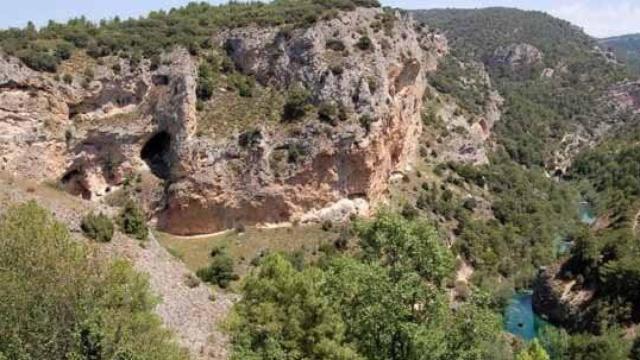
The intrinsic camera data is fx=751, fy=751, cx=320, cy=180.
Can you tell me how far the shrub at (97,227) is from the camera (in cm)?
3334

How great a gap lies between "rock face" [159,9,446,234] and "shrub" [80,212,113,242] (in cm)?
3773

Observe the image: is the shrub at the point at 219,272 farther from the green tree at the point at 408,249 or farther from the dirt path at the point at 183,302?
the green tree at the point at 408,249

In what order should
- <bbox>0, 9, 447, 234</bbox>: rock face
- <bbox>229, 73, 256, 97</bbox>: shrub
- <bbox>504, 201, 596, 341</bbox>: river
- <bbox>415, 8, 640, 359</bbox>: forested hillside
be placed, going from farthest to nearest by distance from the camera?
1. <bbox>504, 201, 596, 341</bbox>: river
2. <bbox>229, 73, 256, 97</bbox>: shrub
3. <bbox>415, 8, 640, 359</bbox>: forested hillside
4. <bbox>0, 9, 447, 234</bbox>: rock face

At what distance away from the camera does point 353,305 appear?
24.9 m

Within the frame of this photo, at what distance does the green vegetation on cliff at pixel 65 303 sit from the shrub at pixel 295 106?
5177cm

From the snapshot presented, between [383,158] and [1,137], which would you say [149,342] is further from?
[383,158]

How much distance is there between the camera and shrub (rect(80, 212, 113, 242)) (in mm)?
33344

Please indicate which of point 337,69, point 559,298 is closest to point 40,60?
point 337,69

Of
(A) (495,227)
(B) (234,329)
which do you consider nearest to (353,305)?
(B) (234,329)

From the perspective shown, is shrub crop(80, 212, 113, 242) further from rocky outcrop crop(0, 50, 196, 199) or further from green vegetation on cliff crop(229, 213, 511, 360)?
rocky outcrop crop(0, 50, 196, 199)

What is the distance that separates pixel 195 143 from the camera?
73312 millimetres

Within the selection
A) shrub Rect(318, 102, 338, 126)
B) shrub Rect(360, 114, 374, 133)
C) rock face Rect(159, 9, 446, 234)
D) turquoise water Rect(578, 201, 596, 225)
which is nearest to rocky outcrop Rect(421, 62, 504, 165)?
turquoise water Rect(578, 201, 596, 225)

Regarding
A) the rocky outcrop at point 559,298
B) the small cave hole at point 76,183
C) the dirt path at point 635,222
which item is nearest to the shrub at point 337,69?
the small cave hole at point 76,183

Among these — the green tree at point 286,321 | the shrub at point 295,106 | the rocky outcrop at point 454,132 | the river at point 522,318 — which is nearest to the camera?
the green tree at point 286,321
